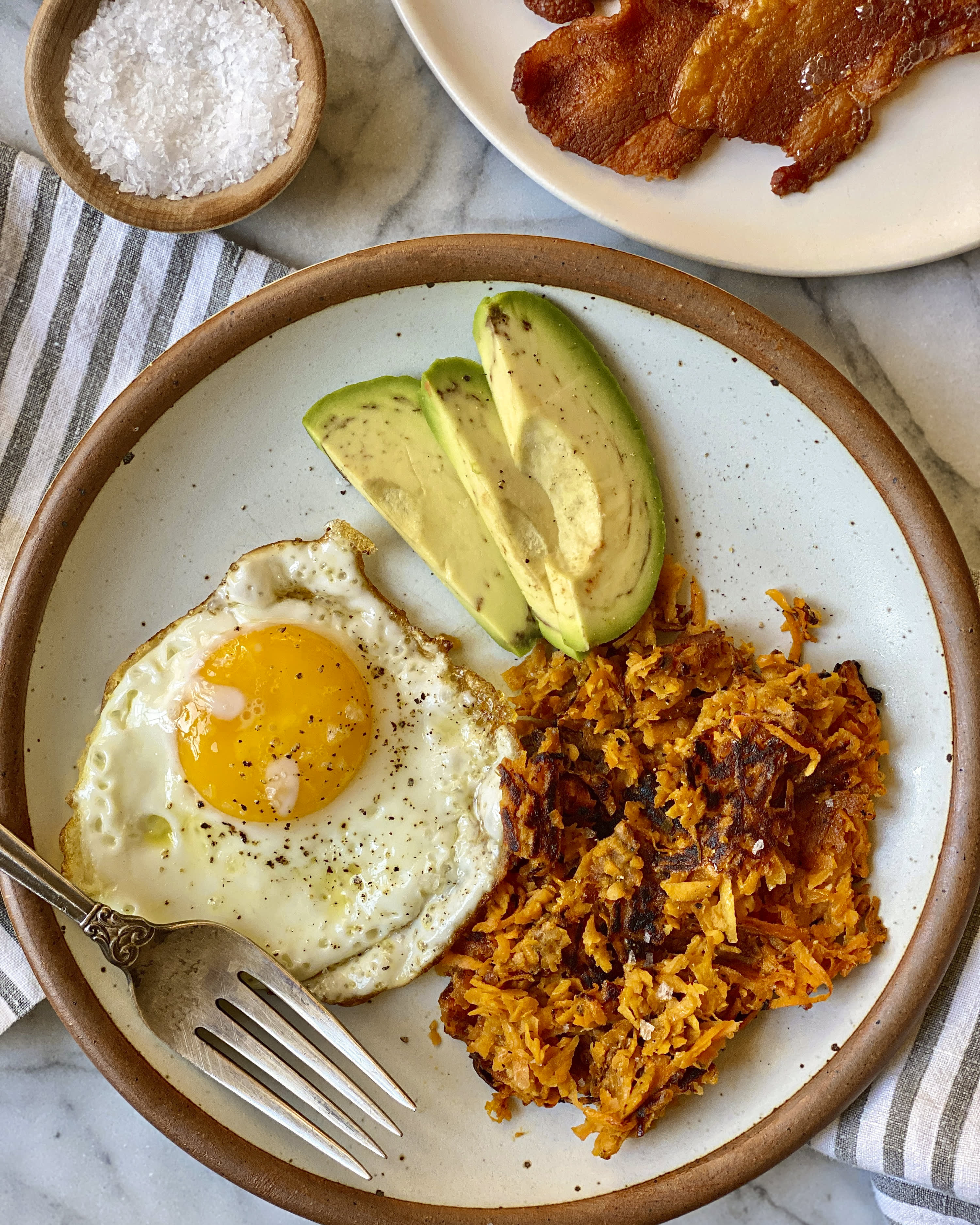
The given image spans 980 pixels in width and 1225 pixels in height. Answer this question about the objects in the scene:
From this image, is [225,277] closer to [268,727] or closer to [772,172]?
[268,727]

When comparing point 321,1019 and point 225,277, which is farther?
point 225,277

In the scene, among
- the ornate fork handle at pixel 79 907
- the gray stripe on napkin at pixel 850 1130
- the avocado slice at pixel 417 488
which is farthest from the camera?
the gray stripe on napkin at pixel 850 1130

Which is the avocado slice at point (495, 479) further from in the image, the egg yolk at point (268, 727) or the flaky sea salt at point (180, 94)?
the flaky sea salt at point (180, 94)

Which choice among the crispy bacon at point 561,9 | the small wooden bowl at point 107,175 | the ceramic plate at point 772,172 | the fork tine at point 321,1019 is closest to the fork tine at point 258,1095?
the fork tine at point 321,1019

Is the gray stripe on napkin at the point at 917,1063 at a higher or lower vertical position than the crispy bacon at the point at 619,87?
lower

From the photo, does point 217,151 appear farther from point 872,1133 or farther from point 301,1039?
point 872,1133

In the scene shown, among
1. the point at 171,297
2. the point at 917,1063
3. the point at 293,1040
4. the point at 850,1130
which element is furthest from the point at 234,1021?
the point at 171,297

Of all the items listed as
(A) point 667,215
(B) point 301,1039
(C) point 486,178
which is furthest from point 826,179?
(B) point 301,1039
